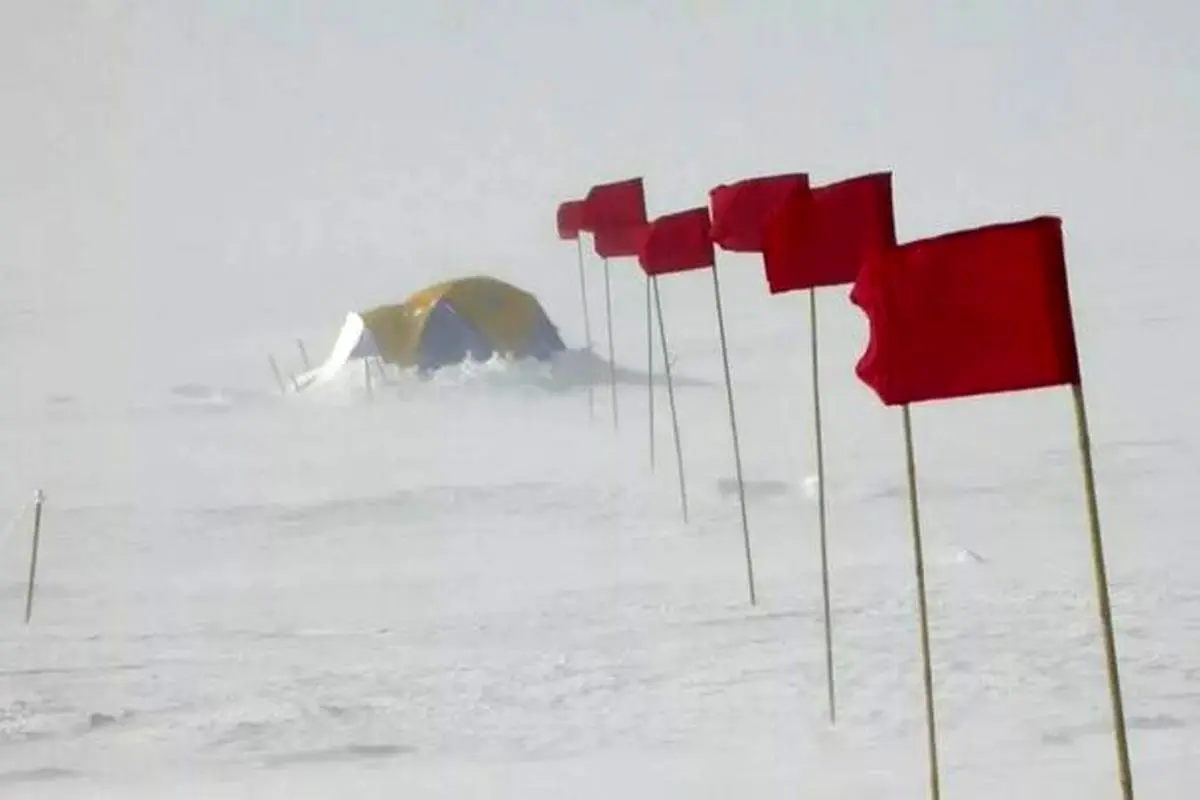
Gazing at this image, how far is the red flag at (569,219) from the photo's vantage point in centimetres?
212

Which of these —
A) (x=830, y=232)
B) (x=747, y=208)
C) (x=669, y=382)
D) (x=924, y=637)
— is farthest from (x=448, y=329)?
(x=924, y=637)

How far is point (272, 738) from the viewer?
1911 mm

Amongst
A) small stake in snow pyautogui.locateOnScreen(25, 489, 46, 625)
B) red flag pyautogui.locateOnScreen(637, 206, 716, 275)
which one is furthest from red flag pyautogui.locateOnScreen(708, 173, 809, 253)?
small stake in snow pyautogui.locateOnScreen(25, 489, 46, 625)

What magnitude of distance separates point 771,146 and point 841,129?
11cm

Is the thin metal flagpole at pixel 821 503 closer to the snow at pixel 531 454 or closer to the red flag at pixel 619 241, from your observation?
the snow at pixel 531 454

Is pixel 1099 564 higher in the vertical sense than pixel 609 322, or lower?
lower

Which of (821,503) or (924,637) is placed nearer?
(924,637)

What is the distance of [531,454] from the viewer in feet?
6.77

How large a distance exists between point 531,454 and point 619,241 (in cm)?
30

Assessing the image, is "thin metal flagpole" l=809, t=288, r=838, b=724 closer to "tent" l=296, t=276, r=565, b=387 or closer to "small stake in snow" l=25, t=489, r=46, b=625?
"tent" l=296, t=276, r=565, b=387

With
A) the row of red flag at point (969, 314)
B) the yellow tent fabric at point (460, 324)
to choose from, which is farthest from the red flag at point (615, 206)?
the row of red flag at point (969, 314)

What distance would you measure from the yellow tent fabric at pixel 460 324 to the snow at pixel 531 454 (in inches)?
1.1

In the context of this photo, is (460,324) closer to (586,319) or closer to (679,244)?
(586,319)

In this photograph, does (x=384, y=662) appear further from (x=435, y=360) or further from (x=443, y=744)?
(x=435, y=360)
